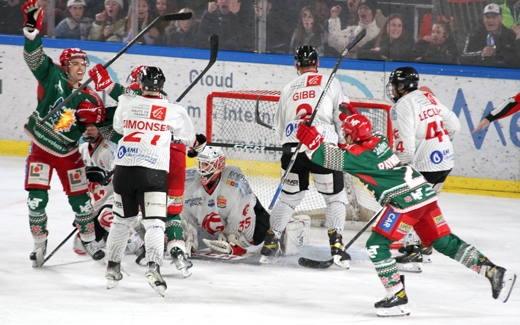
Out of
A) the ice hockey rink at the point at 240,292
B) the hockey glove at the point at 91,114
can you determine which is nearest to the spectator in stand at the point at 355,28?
the ice hockey rink at the point at 240,292

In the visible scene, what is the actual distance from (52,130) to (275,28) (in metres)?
3.47

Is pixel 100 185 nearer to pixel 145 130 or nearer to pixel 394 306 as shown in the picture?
pixel 145 130

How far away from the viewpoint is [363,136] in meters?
4.42

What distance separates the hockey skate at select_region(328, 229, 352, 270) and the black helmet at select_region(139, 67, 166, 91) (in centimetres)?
156

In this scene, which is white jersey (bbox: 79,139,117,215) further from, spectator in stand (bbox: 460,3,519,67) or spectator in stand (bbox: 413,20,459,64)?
spectator in stand (bbox: 460,3,519,67)

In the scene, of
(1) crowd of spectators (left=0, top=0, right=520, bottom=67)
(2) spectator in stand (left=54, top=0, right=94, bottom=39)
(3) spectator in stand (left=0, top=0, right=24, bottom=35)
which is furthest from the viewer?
(3) spectator in stand (left=0, top=0, right=24, bottom=35)

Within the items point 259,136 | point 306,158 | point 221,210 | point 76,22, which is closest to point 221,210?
point 221,210

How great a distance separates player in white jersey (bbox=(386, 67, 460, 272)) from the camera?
529 centimetres

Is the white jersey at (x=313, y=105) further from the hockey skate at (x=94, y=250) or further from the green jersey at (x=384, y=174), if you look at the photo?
the hockey skate at (x=94, y=250)

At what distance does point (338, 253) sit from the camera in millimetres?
5445

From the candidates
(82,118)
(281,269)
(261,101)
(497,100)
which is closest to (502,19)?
(497,100)

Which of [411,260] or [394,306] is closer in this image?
[394,306]

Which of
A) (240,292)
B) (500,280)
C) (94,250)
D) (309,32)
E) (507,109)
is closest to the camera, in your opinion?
(500,280)

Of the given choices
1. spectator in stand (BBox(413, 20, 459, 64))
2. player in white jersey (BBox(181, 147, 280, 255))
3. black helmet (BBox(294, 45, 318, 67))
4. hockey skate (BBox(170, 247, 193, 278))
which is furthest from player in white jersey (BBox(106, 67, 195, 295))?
spectator in stand (BBox(413, 20, 459, 64))
